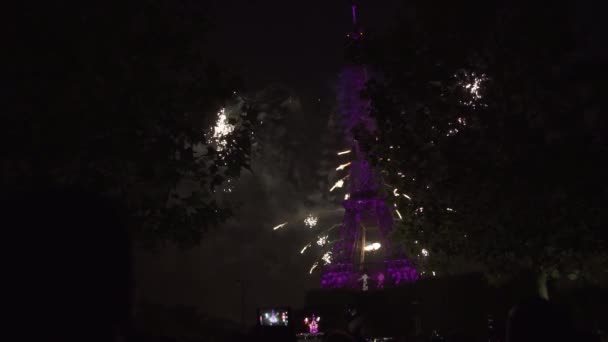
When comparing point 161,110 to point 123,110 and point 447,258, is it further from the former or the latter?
point 447,258

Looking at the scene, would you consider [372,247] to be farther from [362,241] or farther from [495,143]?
[495,143]

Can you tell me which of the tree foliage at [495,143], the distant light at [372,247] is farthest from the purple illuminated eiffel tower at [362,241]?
the tree foliage at [495,143]

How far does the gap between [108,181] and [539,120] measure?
441 inches

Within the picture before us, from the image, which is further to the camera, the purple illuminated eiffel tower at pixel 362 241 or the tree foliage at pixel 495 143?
the purple illuminated eiffel tower at pixel 362 241

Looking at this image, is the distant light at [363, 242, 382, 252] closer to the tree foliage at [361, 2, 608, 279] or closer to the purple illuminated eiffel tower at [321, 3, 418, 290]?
the purple illuminated eiffel tower at [321, 3, 418, 290]

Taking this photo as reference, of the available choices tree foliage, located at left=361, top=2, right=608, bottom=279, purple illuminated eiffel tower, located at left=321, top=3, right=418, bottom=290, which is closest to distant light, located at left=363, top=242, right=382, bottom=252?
purple illuminated eiffel tower, located at left=321, top=3, right=418, bottom=290

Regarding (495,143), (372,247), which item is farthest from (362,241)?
(495,143)

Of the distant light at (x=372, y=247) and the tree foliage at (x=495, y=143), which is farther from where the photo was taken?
the distant light at (x=372, y=247)

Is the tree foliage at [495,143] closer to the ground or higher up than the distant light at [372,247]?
closer to the ground

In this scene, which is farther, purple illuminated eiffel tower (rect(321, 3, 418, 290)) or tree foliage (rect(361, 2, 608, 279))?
purple illuminated eiffel tower (rect(321, 3, 418, 290))

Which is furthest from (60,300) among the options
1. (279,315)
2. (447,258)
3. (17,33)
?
(447,258)

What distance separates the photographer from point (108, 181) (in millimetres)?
10484

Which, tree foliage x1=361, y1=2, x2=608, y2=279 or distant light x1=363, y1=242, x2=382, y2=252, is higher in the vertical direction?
distant light x1=363, y1=242, x2=382, y2=252

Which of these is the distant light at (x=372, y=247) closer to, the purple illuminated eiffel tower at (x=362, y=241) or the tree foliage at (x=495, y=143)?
the purple illuminated eiffel tower at (x=362, y=241)
